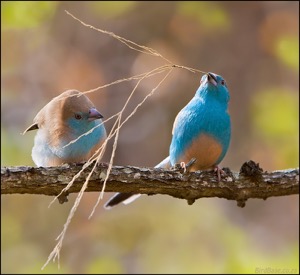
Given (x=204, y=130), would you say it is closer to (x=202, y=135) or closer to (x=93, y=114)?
(x=202, y=135)

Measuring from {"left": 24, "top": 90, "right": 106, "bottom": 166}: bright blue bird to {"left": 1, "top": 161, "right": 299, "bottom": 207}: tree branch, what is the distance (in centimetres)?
36

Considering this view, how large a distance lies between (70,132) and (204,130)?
942 millimetres

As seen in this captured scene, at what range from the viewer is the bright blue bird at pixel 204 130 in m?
4.98

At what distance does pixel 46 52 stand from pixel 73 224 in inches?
77.8

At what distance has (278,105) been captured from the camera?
8.34 m

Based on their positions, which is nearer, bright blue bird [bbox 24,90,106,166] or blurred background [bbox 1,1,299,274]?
bright blue bird [bbox 24,90,106,166]

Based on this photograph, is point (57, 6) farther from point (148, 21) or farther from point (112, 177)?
point (112, 177)

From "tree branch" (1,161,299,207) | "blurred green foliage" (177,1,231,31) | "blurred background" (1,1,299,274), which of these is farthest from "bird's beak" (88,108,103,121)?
"blurred green foliage" (177,1,231,31)

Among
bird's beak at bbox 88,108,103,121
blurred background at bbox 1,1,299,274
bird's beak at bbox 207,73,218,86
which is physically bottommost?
blurred background at bbox 1,1,299,274

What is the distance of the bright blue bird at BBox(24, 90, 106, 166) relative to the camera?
457 cm

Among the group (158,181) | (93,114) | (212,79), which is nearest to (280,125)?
(212,79)

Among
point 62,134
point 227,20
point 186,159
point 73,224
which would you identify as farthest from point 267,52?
point 62,134

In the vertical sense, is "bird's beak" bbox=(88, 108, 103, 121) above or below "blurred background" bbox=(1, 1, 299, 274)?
above

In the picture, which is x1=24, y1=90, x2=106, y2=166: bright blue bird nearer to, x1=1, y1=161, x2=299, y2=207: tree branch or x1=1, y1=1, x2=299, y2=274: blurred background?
x1=1, y1=161, x2=299, y2=207: tree branch
